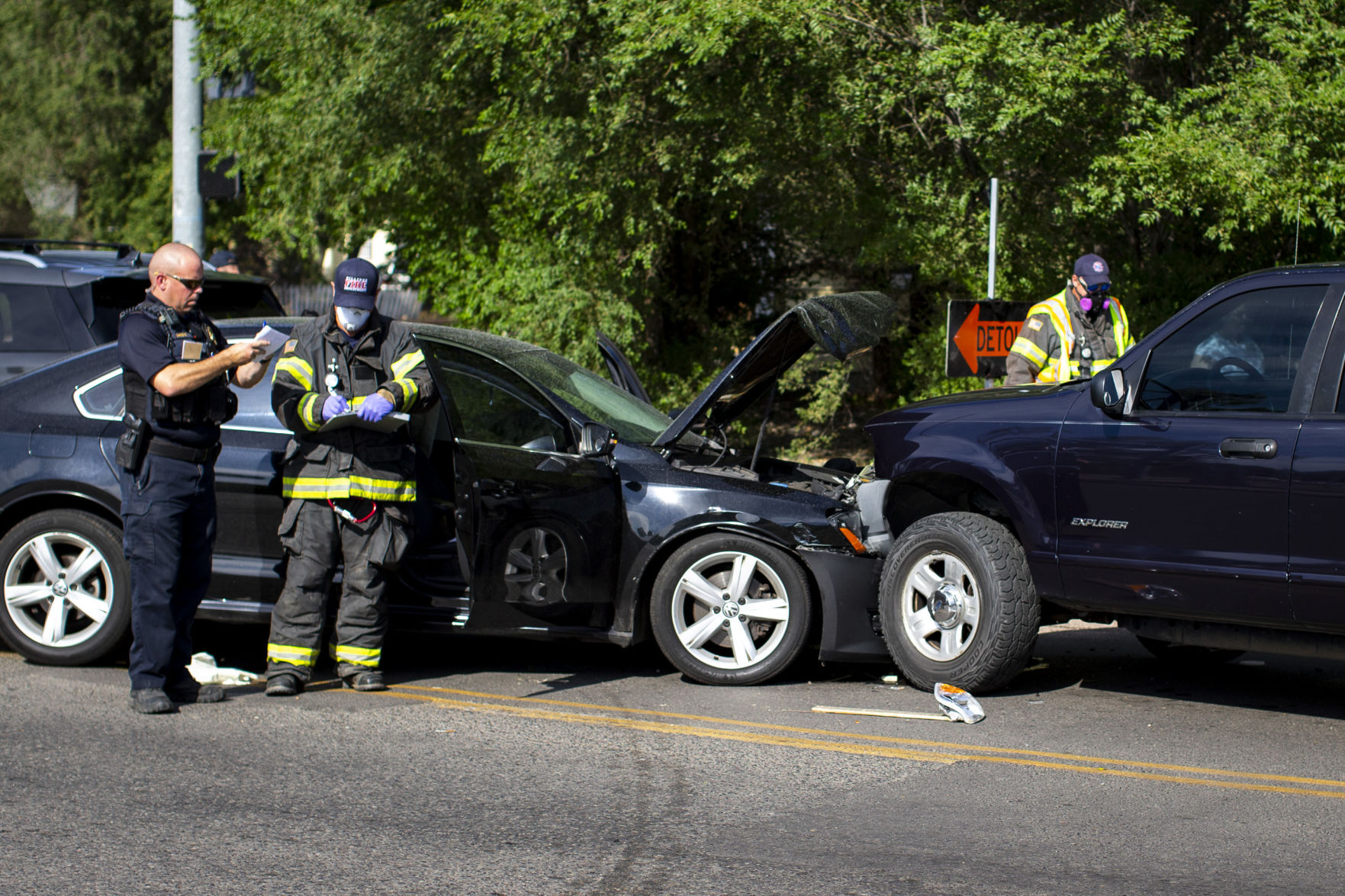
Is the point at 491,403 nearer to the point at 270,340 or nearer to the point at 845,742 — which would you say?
the point at 270,340

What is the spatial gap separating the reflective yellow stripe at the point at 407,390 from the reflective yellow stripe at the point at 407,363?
0.04 m

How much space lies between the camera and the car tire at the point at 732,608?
20.6ft

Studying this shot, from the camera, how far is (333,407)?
5.95m

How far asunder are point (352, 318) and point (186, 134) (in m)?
8.66

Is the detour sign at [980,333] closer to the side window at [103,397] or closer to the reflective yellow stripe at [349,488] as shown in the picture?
the reflective yellow stripe at [349,488]

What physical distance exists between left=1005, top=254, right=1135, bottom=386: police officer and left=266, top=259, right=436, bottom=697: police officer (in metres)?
3.54

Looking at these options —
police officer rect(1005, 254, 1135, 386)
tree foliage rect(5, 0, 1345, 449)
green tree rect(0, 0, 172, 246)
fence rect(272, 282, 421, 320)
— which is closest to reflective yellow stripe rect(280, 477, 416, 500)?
police officer rect(1005, 254, 1135, 386)

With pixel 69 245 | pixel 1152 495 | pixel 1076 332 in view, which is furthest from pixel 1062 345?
pixel 69 245

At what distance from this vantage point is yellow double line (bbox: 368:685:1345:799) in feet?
16.6

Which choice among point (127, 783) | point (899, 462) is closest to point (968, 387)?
point (899, 462)

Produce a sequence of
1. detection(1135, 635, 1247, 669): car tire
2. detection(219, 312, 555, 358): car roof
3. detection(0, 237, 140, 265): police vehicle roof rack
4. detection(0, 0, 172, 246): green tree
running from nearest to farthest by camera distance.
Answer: detection(219, 312, 555, 358): car roof < detection(1135, 635, 1247, 669): car tire < detection(0, 237, 140, 265): police vehicle roof rack < detection(0, 0, 172, 246): green tree

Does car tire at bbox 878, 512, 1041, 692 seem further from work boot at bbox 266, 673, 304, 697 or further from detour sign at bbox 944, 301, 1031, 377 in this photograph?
detour sign at bbox 944, 301, 1031, 377

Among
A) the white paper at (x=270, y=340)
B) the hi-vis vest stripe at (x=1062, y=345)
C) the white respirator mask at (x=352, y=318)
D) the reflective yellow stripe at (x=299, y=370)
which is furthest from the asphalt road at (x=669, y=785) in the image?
the hi-vis vest stripe at (x=1062, y=345)

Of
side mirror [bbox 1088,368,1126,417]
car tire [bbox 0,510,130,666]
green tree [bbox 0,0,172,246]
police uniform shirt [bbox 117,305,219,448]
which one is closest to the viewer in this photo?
side mirror [bbox 1088,368,1126,417]
